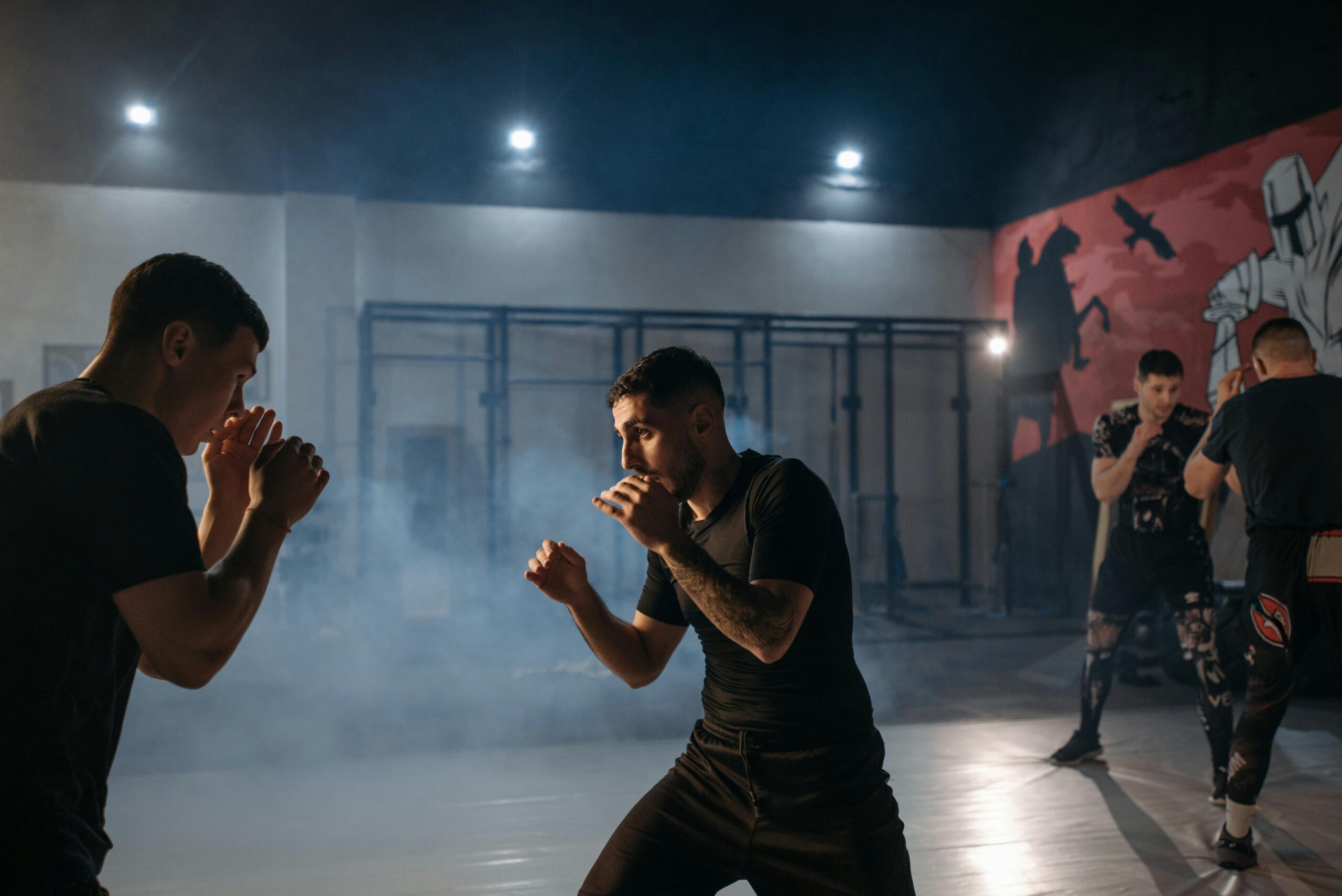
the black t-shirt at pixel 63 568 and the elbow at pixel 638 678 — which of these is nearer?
the black t-shirt at pixel 63 568

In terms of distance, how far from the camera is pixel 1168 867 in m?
2.75

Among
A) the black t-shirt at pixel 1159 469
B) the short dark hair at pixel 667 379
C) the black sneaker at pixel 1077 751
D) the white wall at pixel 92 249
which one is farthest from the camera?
the white wall at pixel 92 249

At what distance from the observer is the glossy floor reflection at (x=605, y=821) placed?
2652 millimetres

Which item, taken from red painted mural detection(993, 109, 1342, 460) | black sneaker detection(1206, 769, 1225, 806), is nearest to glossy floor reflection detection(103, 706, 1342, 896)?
black sneaker detection(1206, 769, 1225, 806)

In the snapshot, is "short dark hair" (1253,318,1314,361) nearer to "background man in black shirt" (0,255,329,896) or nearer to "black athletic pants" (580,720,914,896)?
"black athletic pants" (580,720,914,896)

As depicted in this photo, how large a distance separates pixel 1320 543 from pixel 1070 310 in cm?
557

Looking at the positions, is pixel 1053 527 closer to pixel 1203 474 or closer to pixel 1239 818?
pixel 1203 474

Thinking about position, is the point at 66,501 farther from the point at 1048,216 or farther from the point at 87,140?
the point at 1048,216

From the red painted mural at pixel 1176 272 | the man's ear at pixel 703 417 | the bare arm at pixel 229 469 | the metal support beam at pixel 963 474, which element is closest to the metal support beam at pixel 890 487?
the metal support beam at pixel 963 474

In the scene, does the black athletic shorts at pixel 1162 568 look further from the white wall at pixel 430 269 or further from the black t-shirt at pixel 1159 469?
the white wall at pixel 430 269

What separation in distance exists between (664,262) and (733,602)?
7132mm

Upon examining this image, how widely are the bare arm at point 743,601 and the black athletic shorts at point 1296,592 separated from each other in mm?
2038

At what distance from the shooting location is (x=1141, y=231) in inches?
277

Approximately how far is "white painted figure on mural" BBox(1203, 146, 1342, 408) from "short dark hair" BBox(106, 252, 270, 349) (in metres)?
5.81
